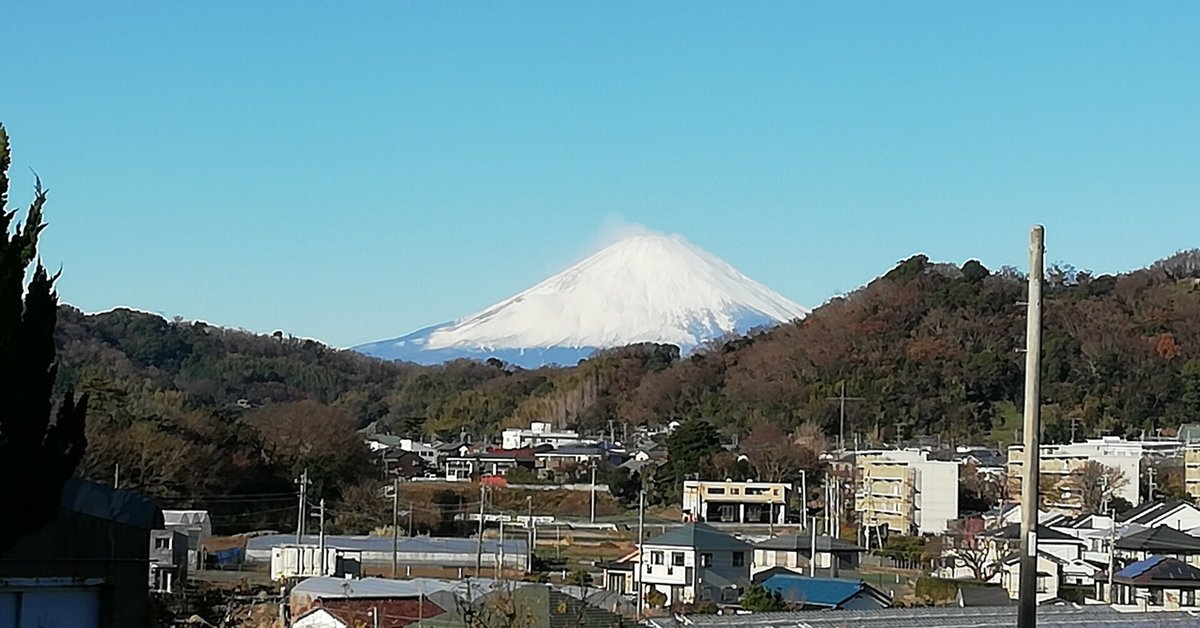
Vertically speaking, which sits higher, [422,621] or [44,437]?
[44,437]

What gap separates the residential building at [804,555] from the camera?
22.2m

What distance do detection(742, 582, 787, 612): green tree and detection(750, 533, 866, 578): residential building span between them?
4.98 metres

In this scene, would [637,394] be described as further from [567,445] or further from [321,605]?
[321,605]

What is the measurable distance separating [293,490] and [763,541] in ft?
40.8

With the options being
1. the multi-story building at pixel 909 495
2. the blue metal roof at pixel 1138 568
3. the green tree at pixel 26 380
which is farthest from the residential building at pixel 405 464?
the green tree at pixel 26 380

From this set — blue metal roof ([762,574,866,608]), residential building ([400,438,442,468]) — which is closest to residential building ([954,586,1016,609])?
blue metal roof ([762,574,866,608])

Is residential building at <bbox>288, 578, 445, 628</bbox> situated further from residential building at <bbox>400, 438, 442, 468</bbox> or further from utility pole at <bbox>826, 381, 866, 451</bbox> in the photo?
residential building at <bbox>400, 438, 442, 468</bbox>

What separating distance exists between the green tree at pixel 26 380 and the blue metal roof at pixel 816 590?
11441 mm

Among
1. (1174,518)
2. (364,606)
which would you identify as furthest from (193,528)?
(1174,518)

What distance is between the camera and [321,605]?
11.9 m

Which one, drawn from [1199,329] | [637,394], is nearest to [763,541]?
[1199,329]

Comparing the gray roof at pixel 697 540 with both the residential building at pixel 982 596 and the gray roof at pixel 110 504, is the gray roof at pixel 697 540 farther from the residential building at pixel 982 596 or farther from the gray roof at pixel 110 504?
the gray roof at pixel 110 504

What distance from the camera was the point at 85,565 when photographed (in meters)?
6.08

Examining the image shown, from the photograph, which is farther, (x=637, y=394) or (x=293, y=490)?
(x=637, y=394)
